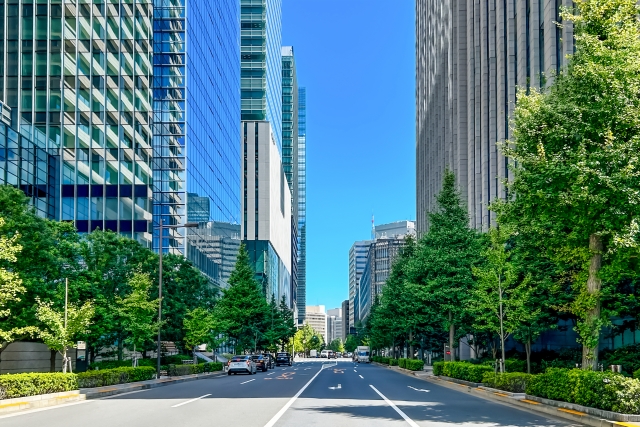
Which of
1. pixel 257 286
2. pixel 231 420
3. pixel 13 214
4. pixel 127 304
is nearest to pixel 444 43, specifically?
pixel 257 286

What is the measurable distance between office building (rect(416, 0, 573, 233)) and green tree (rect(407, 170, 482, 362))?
322 cm

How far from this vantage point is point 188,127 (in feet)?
220

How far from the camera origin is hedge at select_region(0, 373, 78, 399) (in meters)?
21.0

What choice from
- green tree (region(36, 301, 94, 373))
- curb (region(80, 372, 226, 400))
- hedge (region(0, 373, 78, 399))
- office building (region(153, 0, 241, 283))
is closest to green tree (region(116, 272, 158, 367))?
curb (region(80, 372, 226, 400))

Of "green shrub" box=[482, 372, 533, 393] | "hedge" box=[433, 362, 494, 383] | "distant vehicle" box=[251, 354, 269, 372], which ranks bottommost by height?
"distant vehicle" box=[251, 354, 269, 372]

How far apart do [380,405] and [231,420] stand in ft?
A: 19.5

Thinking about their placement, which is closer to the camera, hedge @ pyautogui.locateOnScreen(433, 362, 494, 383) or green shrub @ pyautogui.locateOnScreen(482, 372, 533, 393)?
green shrub @ pyautogui.locateOnScreen(482, 372, 533, 393)

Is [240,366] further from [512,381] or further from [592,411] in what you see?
[592,411]

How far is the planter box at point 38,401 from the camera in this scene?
19578 millimetres

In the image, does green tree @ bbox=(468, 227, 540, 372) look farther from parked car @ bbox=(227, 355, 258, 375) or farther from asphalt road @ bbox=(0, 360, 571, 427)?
parked car @ bbox=(227, 355, 258, 375)

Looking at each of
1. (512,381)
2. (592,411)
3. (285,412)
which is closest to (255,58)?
(512,381)

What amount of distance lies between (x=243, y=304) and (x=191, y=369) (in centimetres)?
2692

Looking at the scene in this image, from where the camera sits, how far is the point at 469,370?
3078 centimetres

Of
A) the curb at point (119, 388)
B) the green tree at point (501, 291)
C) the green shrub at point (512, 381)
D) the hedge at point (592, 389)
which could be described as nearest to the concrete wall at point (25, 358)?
the curb at point (119, 388)
